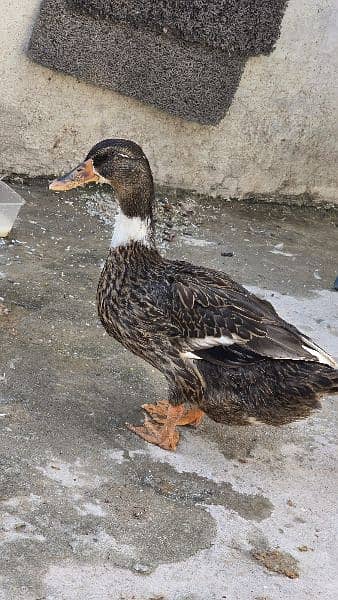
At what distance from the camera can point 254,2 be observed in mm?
5656

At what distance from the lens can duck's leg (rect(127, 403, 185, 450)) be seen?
3.50 metres

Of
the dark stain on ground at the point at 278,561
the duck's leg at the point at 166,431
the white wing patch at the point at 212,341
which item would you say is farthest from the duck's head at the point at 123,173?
the dark stain on ground at the point at 278,561

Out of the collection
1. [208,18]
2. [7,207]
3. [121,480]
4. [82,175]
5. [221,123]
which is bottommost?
[121,480]

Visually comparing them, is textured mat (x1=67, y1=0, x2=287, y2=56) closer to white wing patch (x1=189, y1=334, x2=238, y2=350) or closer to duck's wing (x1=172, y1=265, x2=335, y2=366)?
duck's wing (x1=172, y1=265, x2=335, y2=366)

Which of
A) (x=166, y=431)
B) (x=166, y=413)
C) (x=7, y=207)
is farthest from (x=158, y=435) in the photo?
(x=7, y=207)

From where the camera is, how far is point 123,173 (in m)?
3.48

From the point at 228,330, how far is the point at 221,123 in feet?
10.1

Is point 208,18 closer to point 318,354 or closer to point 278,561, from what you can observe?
point 318,354

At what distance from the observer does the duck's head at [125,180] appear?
11.4 feet

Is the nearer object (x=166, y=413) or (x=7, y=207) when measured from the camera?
(x=166, y=413)

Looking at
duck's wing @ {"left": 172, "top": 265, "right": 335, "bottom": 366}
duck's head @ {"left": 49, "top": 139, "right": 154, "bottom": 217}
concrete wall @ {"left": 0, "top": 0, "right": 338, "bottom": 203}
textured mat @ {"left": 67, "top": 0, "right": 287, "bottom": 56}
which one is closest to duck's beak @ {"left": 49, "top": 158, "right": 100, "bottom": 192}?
duck's head @ {"left": 49, "top": 139, "right": 154, "bottom": 217}

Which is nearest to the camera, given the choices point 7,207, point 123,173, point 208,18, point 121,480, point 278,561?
point 278,561

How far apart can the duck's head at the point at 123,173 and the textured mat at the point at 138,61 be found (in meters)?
2.19

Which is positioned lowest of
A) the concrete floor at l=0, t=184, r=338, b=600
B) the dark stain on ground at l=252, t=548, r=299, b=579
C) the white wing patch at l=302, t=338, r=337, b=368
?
the concrete floor at l=0, t=184, r=338, b=600
